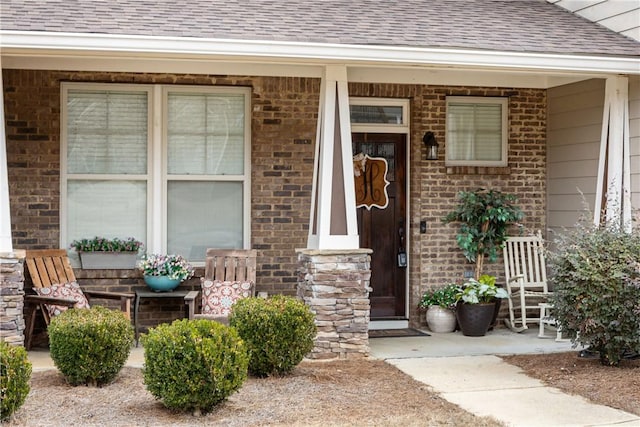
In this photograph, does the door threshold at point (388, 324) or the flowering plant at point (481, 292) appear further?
the door threshold at point (388, 324)

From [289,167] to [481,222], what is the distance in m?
2.25

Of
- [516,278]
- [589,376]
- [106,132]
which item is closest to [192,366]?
[589,376]

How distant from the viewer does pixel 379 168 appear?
9.42m

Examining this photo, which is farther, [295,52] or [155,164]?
[155,164]

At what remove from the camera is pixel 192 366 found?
5.34m

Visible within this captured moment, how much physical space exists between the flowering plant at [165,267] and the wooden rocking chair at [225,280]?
223 millimetres

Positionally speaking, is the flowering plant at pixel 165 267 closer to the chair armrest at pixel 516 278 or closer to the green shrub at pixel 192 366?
the green shrub at pixel 192 366

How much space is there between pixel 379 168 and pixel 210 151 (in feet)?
6.24

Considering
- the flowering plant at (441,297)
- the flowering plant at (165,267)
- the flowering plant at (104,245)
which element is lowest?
the flowering plant at (441,297)

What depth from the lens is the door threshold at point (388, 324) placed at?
939cm

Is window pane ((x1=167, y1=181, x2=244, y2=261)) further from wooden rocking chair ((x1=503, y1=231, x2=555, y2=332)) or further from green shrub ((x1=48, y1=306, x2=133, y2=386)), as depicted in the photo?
wooden rocking chair ((x1=503, y1=231, x2=555, y2=332))

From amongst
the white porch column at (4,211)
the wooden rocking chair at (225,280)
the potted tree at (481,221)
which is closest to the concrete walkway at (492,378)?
the potted tree at (481,221)

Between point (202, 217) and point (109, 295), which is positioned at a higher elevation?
point (202, 217)

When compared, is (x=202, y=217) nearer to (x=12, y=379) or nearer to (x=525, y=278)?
(x=525, y=278)
